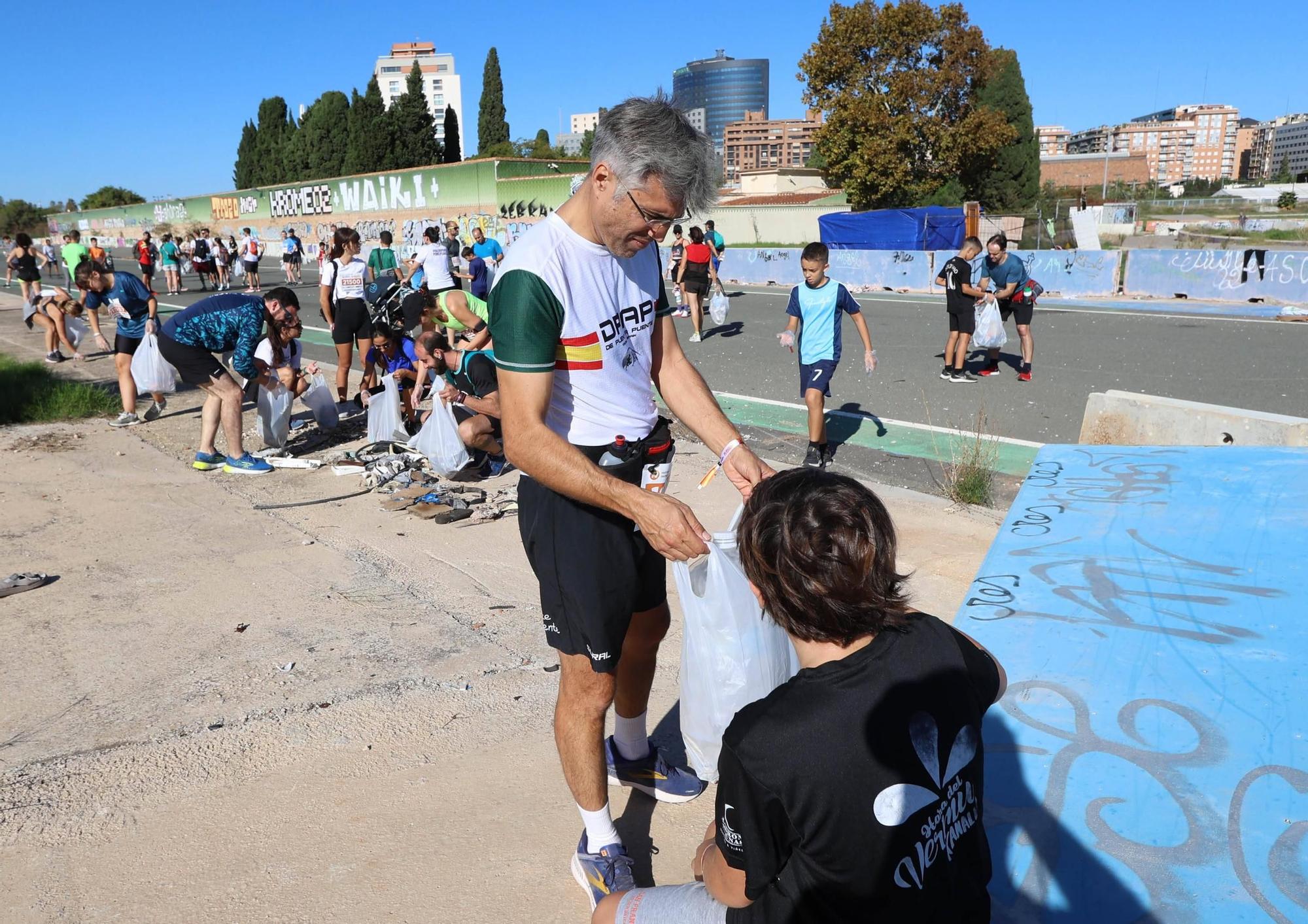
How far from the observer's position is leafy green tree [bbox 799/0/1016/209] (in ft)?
117

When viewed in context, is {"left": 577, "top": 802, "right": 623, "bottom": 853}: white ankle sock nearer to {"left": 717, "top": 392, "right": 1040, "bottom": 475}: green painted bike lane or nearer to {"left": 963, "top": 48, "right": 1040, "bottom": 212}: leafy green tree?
{"left": 717, "top": 392, "right": 1040, "bottom": 475}: green painted bike lane

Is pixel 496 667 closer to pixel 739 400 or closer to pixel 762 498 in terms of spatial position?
pixel 762 498

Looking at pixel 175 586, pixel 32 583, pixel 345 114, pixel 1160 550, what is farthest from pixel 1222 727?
pixel 345 114

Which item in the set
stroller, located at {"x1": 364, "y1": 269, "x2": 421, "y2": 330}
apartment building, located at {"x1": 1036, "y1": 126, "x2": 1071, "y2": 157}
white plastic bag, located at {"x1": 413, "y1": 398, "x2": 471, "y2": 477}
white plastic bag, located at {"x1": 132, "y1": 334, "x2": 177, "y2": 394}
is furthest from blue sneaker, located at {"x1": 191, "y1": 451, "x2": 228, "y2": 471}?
apartment building, located at {"x1": 1036, "y1": 126, "x2": 1071, "y2": 157}

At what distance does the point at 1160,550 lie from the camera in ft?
12.1

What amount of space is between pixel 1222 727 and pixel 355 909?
248 centimetres

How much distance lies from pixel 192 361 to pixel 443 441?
2.10 metres

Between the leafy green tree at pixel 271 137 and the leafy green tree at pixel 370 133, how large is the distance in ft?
44.2

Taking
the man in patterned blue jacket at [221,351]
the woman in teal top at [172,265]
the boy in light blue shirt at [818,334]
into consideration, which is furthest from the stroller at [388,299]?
the woman in teal top at [172,265]

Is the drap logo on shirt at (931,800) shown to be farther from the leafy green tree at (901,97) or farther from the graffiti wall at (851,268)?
the leafy green tree at (901,97)

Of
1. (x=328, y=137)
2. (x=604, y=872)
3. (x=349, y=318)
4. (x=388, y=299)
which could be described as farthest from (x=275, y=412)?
(x=328, y=137)

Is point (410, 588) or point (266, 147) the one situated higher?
point (266, 147)

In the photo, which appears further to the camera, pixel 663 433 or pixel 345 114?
pixel 345 114

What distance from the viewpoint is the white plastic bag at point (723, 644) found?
2223mm
